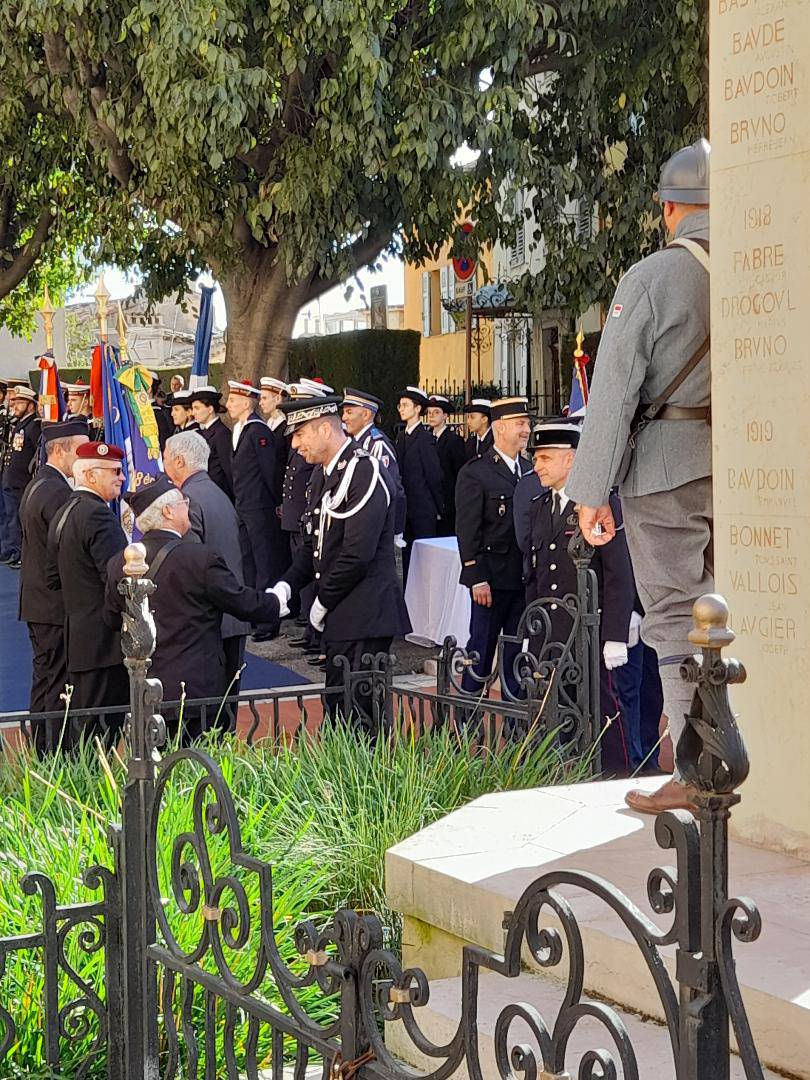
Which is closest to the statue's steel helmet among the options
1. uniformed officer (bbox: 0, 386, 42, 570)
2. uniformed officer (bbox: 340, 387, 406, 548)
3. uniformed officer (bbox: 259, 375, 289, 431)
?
uniformed officer (bbox: 340, 387, 406, 548)

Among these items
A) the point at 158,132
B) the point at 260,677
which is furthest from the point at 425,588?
the point at 158,132

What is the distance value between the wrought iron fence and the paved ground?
6.65m

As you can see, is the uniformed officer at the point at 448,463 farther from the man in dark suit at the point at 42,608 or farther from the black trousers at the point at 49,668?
the black trousers at the point at 49,668

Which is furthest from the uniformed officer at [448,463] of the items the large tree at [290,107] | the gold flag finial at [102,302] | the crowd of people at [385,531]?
the gold flag finial at [102,302]

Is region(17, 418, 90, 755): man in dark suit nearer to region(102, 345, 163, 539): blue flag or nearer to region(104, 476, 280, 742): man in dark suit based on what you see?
region(104, 476, 280, 742): man in dark suit

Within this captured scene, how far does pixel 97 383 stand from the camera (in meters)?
11.0

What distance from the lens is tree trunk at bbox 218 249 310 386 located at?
16891mm

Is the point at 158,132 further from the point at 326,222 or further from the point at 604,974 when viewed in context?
the point at 604,974

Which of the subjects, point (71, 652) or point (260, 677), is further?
point (260, 677)

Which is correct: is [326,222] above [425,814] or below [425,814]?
above

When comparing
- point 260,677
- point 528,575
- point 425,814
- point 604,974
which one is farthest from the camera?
point 260,677

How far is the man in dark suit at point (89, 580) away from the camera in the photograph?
24.0 feet

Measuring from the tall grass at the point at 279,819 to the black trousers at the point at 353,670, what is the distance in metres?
0.68

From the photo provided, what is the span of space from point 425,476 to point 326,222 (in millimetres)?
2918
